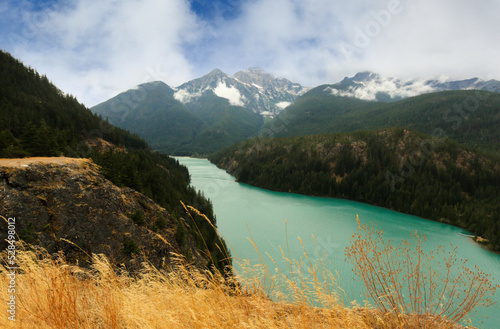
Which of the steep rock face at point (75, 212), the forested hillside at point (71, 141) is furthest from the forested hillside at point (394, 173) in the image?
the steep rock face at point (75, 212)

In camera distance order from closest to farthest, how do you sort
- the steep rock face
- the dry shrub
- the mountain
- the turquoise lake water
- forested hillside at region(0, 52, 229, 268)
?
the dry shrub, the steep rock face, forested hillside at region(0, 52, 229, 268), the turquoise lake water, the mountain

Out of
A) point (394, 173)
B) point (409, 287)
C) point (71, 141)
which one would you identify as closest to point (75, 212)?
point (409, 287)

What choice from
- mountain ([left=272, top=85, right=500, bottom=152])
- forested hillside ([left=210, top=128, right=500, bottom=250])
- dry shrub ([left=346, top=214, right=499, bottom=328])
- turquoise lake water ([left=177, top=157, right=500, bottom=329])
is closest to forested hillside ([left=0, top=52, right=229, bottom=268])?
dry shrub ([left=346, top=214, right=499, bottom=328])

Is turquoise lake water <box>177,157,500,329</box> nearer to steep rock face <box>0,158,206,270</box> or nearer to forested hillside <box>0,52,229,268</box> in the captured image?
forested hillside <box>0,52,229,268</box>

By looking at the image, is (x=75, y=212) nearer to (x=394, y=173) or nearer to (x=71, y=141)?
(x=71, y=141)

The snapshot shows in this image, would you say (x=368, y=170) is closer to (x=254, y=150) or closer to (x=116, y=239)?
(x=254, y=150)

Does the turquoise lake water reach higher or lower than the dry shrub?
lower
